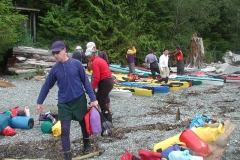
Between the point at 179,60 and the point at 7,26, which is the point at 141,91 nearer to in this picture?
the point at 179,60

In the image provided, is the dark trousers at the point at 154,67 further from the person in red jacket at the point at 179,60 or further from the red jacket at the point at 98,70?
the red jacket at the point at 98,70

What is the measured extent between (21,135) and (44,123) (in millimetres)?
522

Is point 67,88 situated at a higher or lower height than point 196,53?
lower

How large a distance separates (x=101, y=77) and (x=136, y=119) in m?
1.98

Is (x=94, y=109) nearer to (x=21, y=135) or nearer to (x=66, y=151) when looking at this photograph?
(x=66, y=151)

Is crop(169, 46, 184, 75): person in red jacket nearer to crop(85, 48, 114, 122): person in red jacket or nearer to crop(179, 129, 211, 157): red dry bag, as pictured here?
crop(85, 48, 114, 122): person in red jacket

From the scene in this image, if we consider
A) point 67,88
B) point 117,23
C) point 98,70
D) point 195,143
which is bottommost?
point 195,143

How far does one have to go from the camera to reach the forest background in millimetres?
20219

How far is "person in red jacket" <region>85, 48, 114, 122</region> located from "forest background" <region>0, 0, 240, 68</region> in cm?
1051

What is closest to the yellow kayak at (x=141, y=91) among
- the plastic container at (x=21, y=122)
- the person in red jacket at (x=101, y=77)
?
the person in red jacket at (x=101, y=77)

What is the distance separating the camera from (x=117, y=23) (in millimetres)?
22188

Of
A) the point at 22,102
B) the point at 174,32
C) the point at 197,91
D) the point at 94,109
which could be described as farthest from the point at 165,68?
the point at 174,32

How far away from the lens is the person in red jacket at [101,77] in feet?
21.2

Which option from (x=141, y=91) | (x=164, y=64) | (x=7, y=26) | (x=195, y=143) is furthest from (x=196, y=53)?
(x=195, y=143)
